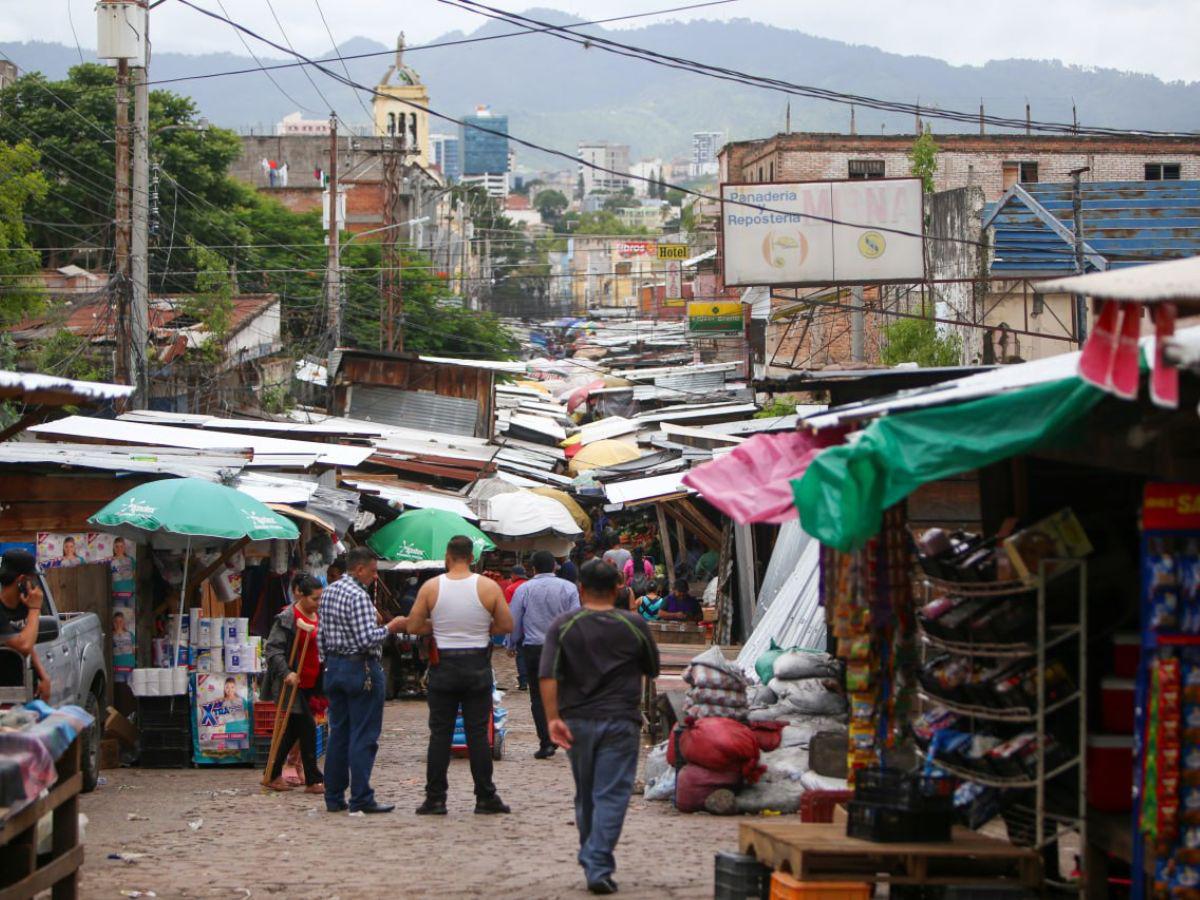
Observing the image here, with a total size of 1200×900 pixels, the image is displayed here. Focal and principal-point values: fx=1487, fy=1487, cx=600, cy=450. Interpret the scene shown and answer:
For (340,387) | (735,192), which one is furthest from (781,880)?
(340,387)

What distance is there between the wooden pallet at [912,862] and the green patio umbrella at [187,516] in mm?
6783

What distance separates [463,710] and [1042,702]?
467 centimetres

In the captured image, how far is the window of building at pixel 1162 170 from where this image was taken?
55.5m

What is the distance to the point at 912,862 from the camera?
20.8 ft

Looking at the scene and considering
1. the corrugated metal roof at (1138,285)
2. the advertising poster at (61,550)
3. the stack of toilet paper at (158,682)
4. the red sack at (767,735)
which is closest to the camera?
the corrugated metal roof at (1138,285)

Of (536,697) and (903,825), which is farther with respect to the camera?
(536,697)

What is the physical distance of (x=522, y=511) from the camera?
23297mm

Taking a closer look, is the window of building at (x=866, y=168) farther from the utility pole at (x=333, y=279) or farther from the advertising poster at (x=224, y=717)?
the advertising poster at (x=224, y=717)

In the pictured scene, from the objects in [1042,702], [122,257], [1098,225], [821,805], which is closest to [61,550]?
[821,805]

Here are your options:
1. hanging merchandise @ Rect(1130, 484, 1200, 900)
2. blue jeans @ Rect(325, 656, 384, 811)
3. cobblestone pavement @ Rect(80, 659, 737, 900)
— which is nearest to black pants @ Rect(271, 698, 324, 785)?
cobblestone pavement @ Rect(80, 659, 737, 900)

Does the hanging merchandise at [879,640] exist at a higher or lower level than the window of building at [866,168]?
lower

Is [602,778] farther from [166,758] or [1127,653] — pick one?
[166,758]

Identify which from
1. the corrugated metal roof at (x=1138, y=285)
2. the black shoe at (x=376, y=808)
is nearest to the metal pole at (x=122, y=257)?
the black shoe at (x=376, y=808)

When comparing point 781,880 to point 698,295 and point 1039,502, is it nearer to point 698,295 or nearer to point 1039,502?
point 1039,502
